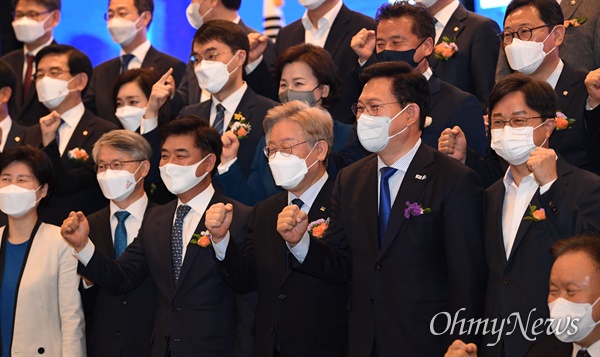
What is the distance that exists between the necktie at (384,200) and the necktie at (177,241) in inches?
52.5

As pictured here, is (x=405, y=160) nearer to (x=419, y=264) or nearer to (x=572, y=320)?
(x=419, y=264)

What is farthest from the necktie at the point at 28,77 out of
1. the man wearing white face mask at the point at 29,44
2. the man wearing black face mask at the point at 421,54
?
the man wearing black face mask at the point at 421,54

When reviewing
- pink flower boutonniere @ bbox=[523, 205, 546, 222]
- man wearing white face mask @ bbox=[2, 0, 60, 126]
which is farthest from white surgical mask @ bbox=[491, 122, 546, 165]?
man wearing white face mask @ bbox=[2, 0, 60, 126]

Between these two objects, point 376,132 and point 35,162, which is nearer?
point 376,132

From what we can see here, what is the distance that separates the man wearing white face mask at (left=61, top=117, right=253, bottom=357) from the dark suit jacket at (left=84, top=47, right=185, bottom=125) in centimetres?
188

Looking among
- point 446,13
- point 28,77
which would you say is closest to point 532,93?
point 446,13

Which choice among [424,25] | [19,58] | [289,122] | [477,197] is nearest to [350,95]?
[424,25]

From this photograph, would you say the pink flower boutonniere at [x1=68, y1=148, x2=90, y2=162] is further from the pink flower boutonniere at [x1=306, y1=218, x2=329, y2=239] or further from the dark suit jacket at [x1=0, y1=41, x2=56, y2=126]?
the pink flower boutonniere at [x1=306, y1=218, x2=329, y2=239]

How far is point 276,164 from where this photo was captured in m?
5.46

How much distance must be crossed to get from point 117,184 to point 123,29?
2132 millimetres

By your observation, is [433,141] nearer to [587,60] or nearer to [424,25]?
[424,25]

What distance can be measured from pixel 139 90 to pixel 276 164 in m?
2.14

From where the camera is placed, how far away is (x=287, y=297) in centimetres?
533

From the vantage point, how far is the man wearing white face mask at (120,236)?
606cm
